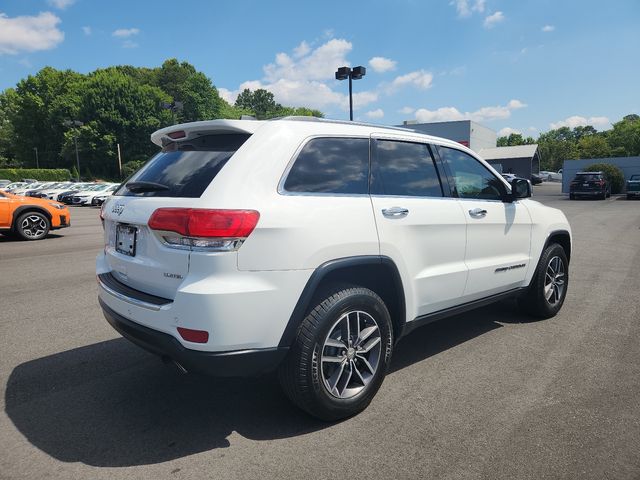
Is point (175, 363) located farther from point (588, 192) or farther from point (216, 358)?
point (588, 192)

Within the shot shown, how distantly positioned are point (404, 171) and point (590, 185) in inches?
1157

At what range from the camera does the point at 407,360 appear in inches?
150

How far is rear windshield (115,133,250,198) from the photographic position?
2604mm

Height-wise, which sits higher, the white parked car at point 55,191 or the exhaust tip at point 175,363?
the white parked car at point 55,191

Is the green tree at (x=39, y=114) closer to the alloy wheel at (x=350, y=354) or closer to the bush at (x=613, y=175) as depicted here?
the bush at (x=613, y=175)

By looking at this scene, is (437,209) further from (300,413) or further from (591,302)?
(591,302)

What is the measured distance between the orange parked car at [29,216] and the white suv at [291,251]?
9998 millimetres

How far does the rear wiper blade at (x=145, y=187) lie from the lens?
276 centimetres

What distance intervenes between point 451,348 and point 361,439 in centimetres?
174

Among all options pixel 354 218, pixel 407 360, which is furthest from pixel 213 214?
pixel 407 360

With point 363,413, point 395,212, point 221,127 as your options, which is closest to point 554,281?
point 395,212

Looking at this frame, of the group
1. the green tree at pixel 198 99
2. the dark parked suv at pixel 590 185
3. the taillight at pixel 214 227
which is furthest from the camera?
the green tree at pixel 198 99

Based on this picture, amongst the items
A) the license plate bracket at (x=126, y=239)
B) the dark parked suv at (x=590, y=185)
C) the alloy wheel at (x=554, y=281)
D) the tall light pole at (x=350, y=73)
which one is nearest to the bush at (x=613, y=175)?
the dark parked suv at (x=590, y=185)

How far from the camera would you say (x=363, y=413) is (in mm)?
2938
